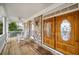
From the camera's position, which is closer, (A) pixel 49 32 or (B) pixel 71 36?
(B) pixel 71 36

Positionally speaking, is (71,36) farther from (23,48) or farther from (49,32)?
(23,48)

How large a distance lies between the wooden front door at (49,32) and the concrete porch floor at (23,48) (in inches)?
8.9

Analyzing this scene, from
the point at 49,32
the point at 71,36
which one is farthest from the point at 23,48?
the point at 71,36

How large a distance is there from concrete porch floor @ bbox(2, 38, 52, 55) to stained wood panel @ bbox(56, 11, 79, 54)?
380 millimetres

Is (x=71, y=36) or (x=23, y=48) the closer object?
(x=71, y=36)

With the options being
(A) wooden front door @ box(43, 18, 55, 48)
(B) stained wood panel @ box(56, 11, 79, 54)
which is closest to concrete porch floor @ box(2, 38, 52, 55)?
(A) wooden front door @ box(43, 18, 55, 48)

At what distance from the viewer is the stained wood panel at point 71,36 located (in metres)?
3.04

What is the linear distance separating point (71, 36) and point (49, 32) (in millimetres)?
581

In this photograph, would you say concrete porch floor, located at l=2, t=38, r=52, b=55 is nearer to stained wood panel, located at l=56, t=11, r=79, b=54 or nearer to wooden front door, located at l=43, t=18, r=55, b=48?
wooden front door, located at l=43, t=18, r=55, b=48

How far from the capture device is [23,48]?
133 inches

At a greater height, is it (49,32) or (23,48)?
(49,32)

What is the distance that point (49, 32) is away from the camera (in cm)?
344
